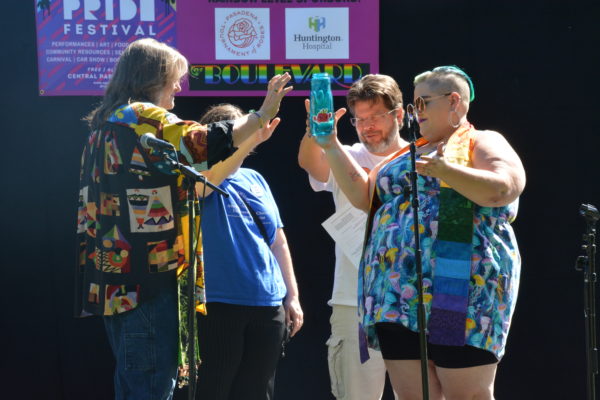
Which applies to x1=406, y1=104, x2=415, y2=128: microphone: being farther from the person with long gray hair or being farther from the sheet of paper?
the sheet of paper

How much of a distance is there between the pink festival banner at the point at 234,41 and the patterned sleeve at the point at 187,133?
4.70 feet

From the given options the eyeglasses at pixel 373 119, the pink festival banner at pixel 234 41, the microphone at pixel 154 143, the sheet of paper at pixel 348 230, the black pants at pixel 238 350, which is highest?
the pink festival banner at pixel 234 41

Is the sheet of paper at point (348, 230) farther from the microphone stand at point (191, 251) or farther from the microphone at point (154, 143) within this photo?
the microphone at point (154, 143)

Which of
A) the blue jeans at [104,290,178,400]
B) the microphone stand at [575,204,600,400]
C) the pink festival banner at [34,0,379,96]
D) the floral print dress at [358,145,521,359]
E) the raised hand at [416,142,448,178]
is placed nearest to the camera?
the raised hand at [416,142,448,178]

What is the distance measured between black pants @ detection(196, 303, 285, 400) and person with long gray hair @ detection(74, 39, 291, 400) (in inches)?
19.8

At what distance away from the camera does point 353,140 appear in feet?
12.4

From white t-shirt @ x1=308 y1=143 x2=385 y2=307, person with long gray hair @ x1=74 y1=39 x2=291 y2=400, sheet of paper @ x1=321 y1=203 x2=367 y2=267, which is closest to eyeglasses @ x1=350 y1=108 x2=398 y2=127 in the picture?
white t-shirt @ x1=308 y1=143 x2=385 y2=307

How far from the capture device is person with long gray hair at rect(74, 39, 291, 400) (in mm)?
2281

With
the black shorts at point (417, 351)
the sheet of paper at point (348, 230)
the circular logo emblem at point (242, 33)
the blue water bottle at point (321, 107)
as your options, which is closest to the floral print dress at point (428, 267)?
the black shorts at point (417, 351)

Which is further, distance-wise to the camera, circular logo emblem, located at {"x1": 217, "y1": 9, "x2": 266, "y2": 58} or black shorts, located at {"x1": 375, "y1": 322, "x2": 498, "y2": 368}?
circular logo emblem, located at {"x1": 217, "y1": 9, "x2": 266, "y2": 58}

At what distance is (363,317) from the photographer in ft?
7.75

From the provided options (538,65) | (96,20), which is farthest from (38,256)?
(538,65)

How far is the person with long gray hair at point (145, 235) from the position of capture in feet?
7.48

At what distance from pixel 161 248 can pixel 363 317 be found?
658mm
